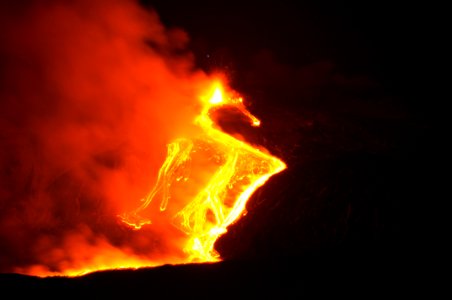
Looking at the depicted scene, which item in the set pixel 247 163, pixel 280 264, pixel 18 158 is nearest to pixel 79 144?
pixel 18 158

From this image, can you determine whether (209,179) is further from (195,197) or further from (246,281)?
(246,281)

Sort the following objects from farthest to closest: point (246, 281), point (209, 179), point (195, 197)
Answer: point (209, 179)
point (195, 197)
point (246, 281)

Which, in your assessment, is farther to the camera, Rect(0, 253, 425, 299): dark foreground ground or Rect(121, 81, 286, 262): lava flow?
Rect(121, 81, 286, 262): lava flow

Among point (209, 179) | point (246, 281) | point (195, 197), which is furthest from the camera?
point (209, 179)

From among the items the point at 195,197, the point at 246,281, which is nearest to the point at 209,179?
the point at 195,197

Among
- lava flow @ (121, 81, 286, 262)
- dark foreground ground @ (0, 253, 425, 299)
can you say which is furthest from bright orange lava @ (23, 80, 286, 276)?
dark foreground ground @ (0, 253, 425, 299)

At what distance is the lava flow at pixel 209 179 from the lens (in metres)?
9.86

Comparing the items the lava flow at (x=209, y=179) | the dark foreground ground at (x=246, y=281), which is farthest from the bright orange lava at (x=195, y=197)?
the dark foreground ground at (x=246, y=281)

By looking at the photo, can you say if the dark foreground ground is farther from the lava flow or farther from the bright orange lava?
the lava flow

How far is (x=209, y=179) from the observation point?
11.0 metres

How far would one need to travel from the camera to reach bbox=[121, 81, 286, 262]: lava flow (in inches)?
388

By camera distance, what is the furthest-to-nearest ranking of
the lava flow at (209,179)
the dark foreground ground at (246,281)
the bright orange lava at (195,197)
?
the lava flow at (209,179) < the bright orange lava at (195,197) < the dark foreground ground at (246,281)

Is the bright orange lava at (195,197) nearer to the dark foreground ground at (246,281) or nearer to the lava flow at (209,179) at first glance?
the lava flow at (209,179)

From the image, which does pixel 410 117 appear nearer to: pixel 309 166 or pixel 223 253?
pixel 309 166
